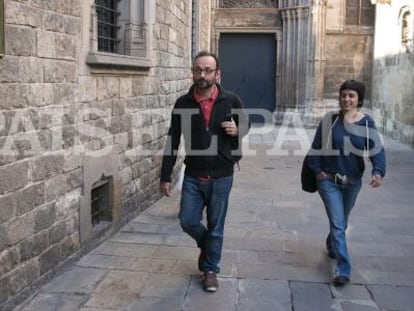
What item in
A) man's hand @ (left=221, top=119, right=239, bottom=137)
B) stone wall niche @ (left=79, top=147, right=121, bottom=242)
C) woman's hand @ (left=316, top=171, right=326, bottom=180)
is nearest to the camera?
man's hand @ (left=221, top=119, right=239, bottom=137)

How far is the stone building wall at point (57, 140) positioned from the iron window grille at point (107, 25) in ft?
1.33

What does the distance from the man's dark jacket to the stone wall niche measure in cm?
125

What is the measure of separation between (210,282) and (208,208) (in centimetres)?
53

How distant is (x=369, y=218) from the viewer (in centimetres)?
691

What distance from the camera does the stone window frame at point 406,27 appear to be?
14.1m

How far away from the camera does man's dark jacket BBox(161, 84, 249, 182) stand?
421cm

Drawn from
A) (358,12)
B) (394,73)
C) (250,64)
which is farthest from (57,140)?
(358,12)

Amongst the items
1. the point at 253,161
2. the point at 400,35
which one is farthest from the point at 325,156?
the point at 400,35

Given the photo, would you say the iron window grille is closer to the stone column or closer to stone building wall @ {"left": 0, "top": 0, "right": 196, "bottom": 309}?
stone building wall @ {"left": 0, "top": 0, "right": 196, "bottom": 309}

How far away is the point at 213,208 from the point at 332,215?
3.22 ft

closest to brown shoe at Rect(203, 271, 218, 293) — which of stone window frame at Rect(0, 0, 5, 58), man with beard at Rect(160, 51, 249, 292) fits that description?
man with beard at Rect(160, 51, 249, 292)

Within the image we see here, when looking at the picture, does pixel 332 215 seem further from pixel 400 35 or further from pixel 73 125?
pixel 400 35

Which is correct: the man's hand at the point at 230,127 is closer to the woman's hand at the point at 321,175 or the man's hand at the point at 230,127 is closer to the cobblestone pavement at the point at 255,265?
the woman's hand at the point at 321,175

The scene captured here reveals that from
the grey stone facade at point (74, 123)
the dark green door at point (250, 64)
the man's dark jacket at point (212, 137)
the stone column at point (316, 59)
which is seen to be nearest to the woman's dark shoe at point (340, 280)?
the man's dark jacket at point (212, 137)
